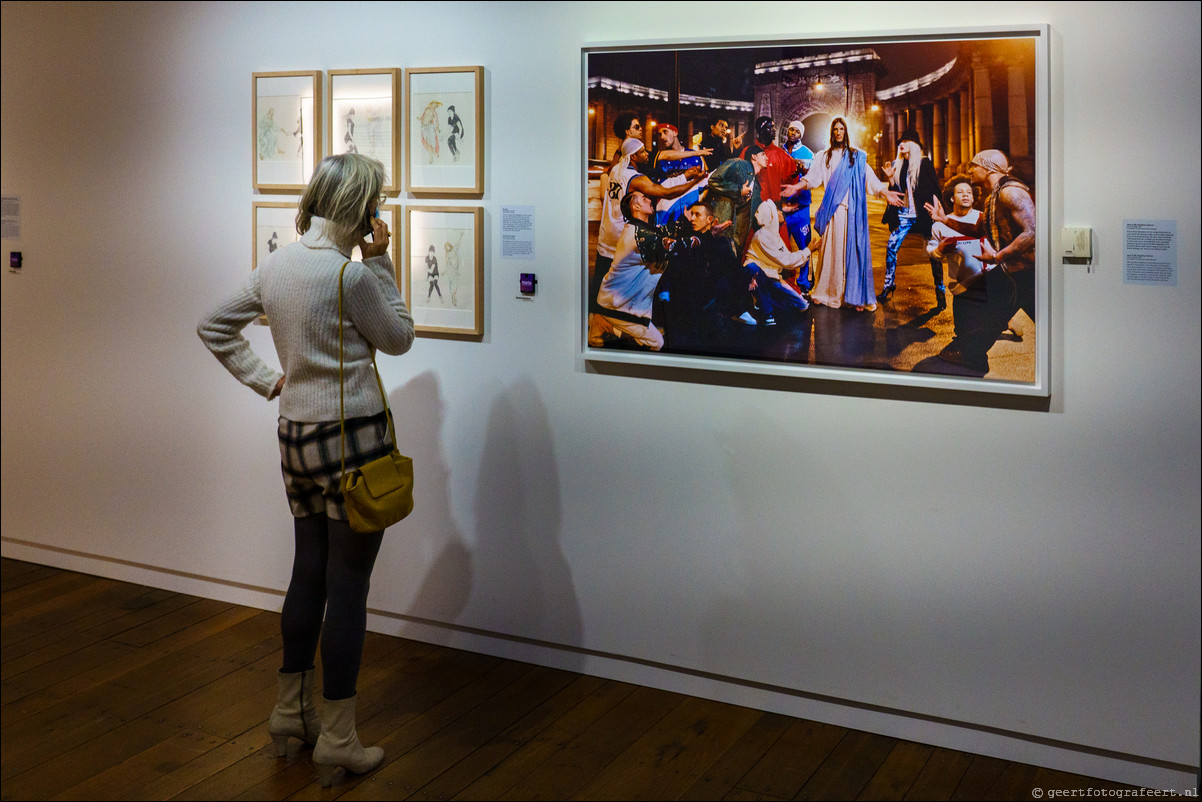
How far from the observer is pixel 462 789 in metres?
2.84

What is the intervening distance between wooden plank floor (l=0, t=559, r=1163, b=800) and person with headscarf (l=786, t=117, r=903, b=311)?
133 cm

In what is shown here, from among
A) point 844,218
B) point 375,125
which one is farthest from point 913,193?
point 375,125

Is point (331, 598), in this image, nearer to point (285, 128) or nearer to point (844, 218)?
point (844, 218)

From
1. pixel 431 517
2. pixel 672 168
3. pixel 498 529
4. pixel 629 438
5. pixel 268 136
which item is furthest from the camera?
pixel 268 136

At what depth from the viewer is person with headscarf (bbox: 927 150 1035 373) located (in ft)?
9.12

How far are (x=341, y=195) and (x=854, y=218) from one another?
1.43 metres

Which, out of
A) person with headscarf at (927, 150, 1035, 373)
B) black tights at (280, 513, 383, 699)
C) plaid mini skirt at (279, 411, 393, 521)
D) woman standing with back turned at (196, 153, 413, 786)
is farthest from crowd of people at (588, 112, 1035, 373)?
black tights at (280, 513, 383, 699)

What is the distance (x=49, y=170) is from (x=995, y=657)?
13.8 feet

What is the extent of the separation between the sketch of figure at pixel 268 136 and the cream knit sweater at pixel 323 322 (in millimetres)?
1270

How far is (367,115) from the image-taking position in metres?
3.73

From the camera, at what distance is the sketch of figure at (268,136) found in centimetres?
392

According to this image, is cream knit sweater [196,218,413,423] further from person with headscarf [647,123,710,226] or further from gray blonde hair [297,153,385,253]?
person with headscarf [647,123,710,226]

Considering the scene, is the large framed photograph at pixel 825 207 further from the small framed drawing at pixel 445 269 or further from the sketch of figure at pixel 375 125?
the sketch of figure at pixel 375 125

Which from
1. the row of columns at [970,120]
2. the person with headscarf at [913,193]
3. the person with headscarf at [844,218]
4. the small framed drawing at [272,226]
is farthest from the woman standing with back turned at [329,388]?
the row of columns at [970,120]
